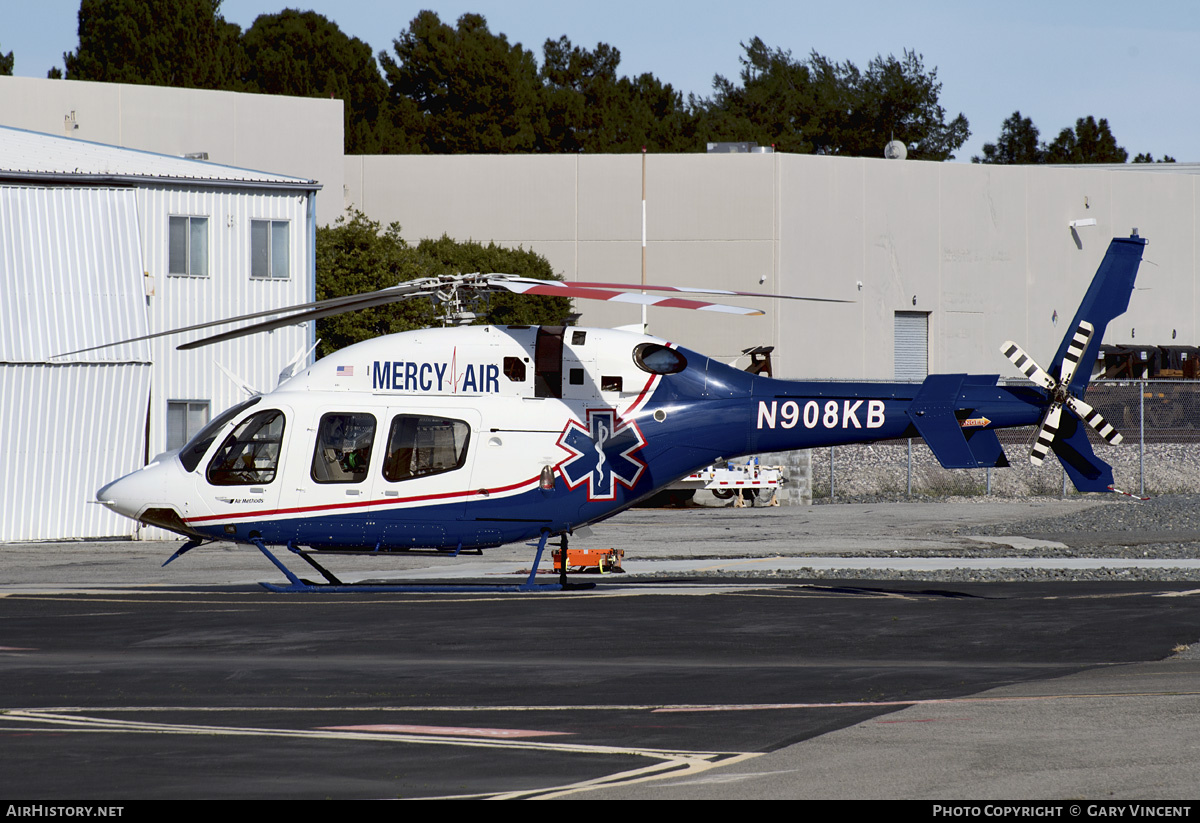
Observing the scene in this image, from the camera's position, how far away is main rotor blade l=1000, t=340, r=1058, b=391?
15.8 metres

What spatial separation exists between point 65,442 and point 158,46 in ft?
239

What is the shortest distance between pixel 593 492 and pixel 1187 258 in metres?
60.5

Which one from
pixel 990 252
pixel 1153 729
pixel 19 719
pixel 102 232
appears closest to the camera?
pixel 1153 729

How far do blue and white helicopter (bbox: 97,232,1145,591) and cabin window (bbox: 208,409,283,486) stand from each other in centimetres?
2

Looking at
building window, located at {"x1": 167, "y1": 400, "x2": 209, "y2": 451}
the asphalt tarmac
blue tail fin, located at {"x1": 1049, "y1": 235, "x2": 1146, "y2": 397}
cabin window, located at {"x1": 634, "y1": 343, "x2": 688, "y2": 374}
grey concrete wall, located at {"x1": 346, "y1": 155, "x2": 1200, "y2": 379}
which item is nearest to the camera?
the asphalt tarmac

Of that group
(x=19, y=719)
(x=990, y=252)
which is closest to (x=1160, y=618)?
(x=19, y=719)

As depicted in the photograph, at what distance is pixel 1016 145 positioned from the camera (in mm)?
113375

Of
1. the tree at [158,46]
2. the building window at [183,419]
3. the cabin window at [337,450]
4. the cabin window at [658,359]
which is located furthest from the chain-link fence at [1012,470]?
the tree at [158,46]

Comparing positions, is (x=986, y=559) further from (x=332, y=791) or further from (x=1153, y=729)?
(x=332, y=791)

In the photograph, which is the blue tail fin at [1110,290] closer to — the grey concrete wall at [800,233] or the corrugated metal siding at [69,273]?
the corrugated metal siding at [69,273]

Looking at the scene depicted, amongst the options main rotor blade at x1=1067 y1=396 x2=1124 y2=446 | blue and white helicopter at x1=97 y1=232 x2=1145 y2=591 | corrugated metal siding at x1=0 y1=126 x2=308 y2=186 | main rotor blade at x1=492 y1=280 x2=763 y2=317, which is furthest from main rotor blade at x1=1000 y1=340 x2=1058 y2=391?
corrugated metal siding at x1=0 y1=126 x2=308 y2=186

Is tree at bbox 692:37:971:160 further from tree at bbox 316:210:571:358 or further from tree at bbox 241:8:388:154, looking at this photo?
tree at bbox 316:210:571:358

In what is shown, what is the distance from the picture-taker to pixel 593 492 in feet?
54.5
